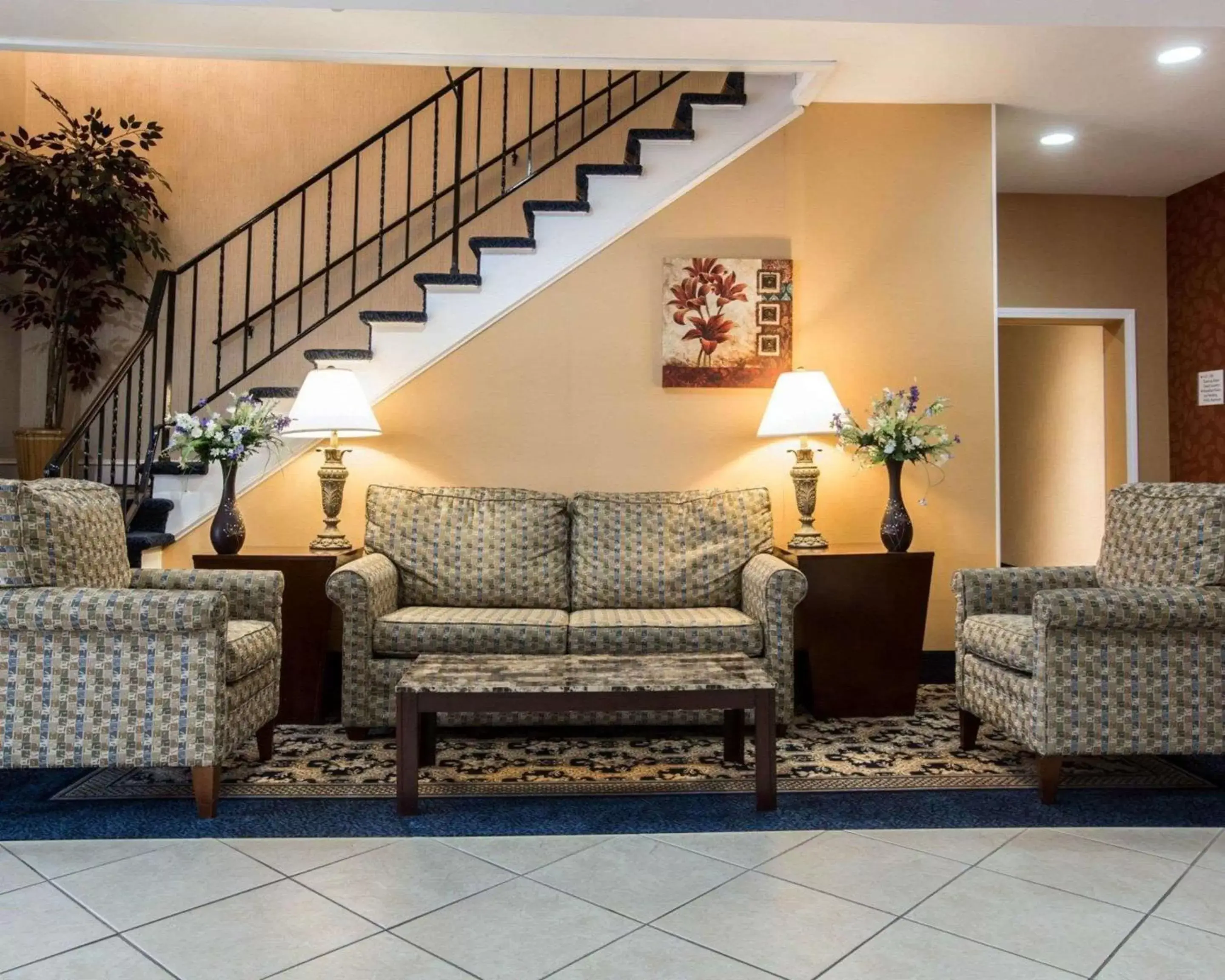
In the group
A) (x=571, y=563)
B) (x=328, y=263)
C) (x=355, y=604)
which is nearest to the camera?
(x=355, y=604)

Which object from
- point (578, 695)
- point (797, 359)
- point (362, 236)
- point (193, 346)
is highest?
point (362, 236)

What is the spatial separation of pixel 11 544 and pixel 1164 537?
356cm

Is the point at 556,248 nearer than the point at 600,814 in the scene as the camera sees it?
No

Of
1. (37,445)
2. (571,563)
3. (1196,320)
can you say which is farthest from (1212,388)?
(37,445)

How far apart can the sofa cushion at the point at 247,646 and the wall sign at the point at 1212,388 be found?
548 cm

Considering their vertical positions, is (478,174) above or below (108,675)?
above

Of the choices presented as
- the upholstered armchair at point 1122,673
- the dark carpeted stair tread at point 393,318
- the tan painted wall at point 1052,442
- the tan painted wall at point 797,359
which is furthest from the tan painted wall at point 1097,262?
the dark carpeted stair tread at point 393,318

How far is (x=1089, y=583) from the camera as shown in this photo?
3.59 m

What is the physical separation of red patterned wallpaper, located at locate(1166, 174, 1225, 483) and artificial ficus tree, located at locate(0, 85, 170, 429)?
6.15m

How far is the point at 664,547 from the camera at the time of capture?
4.25 m

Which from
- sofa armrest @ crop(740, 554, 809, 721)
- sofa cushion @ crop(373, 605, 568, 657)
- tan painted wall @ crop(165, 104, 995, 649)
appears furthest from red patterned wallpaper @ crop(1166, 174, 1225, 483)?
sofa cushion @ crop(373, 605, 568, 657)

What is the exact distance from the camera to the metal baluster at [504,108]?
5207 mm

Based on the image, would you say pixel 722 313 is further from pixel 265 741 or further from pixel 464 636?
pixel 265 741

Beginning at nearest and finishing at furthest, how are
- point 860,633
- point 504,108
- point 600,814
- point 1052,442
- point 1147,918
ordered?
point 1147,918 < point 600,814 < point 860,633 < point 504,108 < point 1052,442
